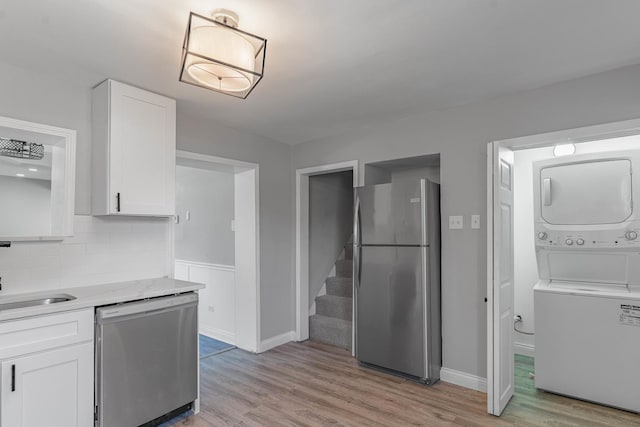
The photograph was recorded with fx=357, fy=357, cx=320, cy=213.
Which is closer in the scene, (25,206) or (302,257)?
(25,206)

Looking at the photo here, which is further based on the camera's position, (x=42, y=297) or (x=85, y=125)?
(x=85, y=125)

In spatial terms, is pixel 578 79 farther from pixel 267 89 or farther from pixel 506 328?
pixel 267 89

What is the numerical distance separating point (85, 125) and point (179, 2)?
1381mm

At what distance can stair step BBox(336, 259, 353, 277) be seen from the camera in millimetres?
4477

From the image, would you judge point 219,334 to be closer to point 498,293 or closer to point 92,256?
point 92,256

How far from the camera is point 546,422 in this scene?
241cm

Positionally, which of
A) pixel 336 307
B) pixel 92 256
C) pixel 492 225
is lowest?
pixel 336 307

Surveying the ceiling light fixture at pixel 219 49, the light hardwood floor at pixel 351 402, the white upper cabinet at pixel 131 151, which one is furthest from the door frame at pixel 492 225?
the white upper cabinet at pixel 131 151

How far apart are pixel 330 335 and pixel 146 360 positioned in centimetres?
224

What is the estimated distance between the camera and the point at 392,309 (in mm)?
3086

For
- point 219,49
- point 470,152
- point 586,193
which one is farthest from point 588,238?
point 219,49

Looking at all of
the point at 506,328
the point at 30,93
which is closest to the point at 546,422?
the point at 506,328

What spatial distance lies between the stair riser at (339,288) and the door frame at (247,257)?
41.0 inches

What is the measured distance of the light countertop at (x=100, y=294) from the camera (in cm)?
186
